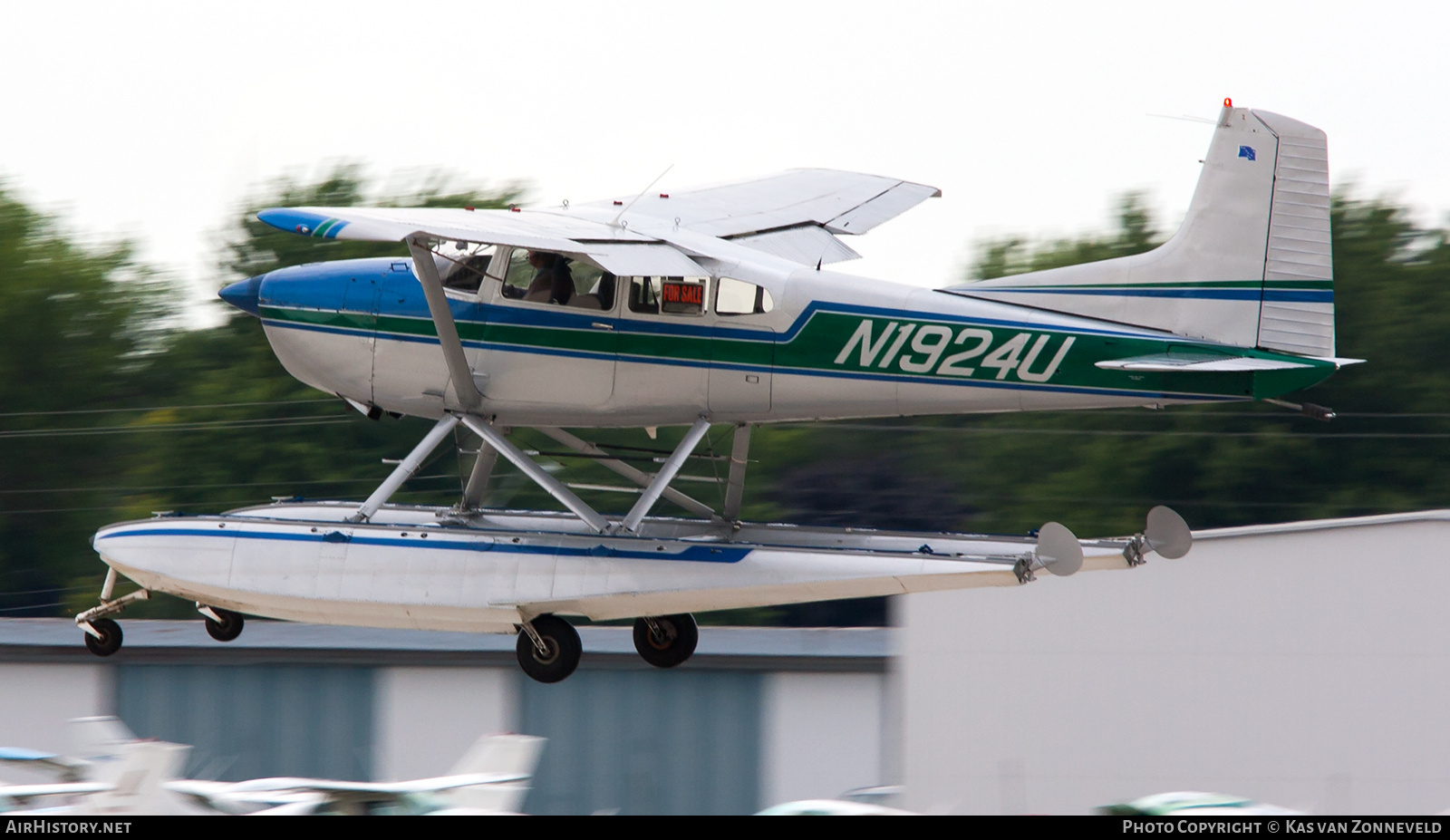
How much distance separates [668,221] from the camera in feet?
40.4

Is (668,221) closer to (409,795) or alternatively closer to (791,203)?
(791,203)

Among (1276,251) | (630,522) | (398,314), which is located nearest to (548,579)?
(630,522)

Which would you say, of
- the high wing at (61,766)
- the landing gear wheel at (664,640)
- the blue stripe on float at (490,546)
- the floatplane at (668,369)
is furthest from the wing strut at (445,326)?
the high wing at (61,766)

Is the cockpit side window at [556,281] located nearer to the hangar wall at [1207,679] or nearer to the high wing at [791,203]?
the high wing at [791,203]

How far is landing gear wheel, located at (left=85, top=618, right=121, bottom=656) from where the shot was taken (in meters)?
12.7

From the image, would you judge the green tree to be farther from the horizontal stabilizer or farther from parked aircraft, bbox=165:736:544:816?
the horizontal stabilizer

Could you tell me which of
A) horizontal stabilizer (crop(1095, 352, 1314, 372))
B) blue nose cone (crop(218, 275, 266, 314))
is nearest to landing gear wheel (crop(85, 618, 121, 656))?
blue nose cone (crop(218, 275, 266, 314))

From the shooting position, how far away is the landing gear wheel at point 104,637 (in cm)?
1267

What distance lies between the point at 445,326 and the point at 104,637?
3.76m

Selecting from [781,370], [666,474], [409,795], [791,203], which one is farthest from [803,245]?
[409,795]

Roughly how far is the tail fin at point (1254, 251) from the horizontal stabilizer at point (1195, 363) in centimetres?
26

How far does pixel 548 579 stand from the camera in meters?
11.3

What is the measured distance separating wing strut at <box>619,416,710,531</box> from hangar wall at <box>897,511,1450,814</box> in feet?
23.4

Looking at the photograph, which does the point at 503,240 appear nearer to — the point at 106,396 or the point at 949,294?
the point at 949,294
